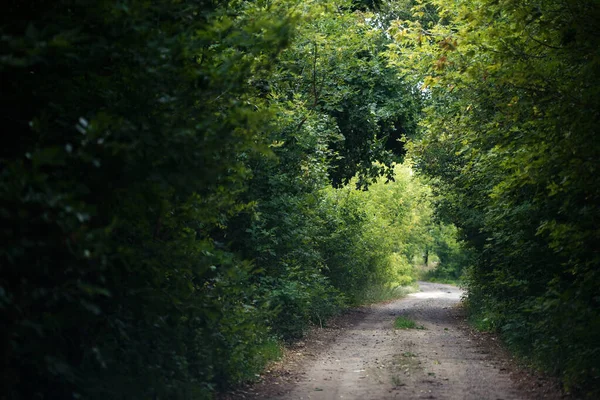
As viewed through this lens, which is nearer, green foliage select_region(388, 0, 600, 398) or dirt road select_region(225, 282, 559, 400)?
green foliage select_region(388, 0, 600, 398)

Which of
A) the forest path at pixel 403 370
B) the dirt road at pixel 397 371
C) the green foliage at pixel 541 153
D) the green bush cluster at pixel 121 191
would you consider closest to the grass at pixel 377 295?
the forest path at pixel 403 370

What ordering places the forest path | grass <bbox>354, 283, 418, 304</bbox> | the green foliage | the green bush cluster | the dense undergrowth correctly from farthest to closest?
1. grass <bbox>354, 283, 418, 304</bbox>
2. the forest path
3. the green foliage
4. the dense undergrowth
5. the green bush cluster

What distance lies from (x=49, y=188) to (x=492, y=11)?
8425 millimetres

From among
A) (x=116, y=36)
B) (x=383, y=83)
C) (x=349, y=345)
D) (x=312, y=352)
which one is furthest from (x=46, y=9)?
(x=383, y=83)

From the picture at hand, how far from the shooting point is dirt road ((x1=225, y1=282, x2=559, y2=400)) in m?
9.78

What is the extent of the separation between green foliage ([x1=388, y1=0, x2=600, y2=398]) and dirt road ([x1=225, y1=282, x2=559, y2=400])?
34.2 inches

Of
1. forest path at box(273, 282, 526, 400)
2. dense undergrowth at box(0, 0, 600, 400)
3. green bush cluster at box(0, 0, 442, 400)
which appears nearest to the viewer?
green bush cluster at box(0, 0, 442, 400)

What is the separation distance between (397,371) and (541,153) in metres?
4.50

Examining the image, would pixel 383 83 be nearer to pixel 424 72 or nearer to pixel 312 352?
pixel 424 72

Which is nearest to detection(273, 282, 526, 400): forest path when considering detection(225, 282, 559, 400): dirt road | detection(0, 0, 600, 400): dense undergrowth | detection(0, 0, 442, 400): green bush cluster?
detection(225, 282, 559, 400): dirt road

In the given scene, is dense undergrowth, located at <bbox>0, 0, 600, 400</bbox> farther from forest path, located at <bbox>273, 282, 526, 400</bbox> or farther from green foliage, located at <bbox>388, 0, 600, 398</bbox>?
forest path, located at <bbox>273, 282, 526, 400</bbox>

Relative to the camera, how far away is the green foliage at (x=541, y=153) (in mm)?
9195

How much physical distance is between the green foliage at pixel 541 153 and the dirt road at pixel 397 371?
0.87 meters

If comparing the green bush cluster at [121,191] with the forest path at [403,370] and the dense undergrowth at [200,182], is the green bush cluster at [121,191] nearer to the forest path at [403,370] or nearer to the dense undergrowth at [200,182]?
the dense undergrowth at [200,182]
